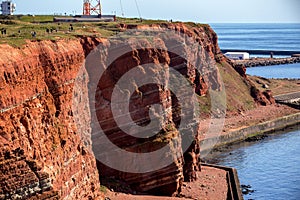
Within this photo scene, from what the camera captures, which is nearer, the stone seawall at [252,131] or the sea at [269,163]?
the sea at [269,163]

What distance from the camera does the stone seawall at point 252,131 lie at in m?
86.4

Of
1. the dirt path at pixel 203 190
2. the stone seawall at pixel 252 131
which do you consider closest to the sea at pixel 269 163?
the stone seawall at pixel 252 131

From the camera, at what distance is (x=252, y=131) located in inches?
3799

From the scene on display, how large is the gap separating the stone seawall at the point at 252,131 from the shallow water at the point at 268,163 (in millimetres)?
1785

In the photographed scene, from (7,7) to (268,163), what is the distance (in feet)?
146

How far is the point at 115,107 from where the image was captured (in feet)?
168

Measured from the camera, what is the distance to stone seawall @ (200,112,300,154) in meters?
86.4

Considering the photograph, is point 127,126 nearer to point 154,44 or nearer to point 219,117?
point 154,44

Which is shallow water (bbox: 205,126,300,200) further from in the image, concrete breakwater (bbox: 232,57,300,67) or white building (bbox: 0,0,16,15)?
concrete breakwater (bbox: 232,57,300,67)

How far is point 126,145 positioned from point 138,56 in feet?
26.8

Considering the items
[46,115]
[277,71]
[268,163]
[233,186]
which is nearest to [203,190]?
[233,186]

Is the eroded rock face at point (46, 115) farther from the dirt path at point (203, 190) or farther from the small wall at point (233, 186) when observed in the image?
the small wall at point (233, 186)

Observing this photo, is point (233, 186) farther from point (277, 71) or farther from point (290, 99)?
point (277, 71)

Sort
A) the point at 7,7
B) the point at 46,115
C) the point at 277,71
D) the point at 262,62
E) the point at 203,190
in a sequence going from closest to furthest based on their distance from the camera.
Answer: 1. the point at 46,115
2. the point at 203,190
3. the point at 7,7
4. the point at 277,71
5. the point at 262,62
